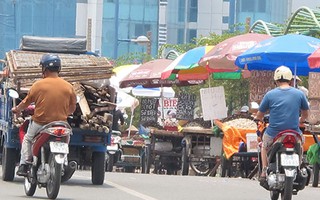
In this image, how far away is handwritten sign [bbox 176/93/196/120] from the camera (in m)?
33.3

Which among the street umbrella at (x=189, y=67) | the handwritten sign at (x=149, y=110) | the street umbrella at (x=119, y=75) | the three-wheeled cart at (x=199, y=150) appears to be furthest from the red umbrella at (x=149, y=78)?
the three-wheeled cart at (x=199, y=150)

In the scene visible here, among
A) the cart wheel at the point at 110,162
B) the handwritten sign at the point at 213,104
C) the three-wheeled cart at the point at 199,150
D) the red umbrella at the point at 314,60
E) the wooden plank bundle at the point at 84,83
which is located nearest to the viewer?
the wooden plank bundle at the point at 84,83

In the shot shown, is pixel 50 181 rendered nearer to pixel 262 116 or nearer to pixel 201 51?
pixel 262 116

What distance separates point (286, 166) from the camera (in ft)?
52.7

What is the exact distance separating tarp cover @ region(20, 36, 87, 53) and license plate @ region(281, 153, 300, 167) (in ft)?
24.3

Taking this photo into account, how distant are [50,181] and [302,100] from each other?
11.3 feet

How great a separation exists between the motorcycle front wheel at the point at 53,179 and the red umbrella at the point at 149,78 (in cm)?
2049

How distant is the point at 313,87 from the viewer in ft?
78.9

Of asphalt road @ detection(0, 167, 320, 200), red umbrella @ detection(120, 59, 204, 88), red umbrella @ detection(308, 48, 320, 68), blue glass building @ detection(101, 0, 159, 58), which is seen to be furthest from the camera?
blue glass building @ detection(101, 0, 159, 58)

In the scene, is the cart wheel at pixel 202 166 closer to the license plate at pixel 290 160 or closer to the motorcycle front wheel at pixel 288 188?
the license plate at pixel 290 160

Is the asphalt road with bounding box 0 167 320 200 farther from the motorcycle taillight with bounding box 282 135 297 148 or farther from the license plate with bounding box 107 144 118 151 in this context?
the license plate with bounding box 107 144 118 151

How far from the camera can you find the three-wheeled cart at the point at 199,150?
2842 centimetres

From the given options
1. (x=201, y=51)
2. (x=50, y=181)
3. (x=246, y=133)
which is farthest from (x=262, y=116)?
(x=201, y=51)

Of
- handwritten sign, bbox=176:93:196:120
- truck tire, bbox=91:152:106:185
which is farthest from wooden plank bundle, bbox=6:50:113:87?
handwritten sign, bbox=176:93:196:120
